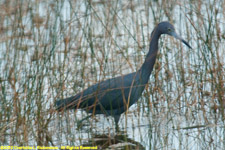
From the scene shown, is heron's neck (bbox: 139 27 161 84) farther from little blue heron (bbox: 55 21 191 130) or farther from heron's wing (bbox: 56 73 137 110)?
heron's wing (bbox: 56 73 137 110)

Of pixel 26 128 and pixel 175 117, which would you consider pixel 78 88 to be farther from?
pixel 26 128

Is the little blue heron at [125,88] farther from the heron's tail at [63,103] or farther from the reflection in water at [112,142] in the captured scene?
the reflection in water at [112,142]

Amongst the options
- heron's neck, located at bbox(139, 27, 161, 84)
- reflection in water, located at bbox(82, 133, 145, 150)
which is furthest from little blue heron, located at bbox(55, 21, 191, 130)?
reflection in water, located at bbox(82, 133, 145, 150)

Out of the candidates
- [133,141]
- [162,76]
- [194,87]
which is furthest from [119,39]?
[133,141]

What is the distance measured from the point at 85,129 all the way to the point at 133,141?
57 centimetres

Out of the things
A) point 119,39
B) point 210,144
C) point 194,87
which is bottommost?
point 210,144

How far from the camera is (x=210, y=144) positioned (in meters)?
3.62

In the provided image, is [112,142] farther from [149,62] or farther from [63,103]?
[149,62]

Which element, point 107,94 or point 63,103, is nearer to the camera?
point 63,103

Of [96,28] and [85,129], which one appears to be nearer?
[85,129]

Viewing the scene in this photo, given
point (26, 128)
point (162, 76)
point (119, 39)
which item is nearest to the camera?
point (26, 128)

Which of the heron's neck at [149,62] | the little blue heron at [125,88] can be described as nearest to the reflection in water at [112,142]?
the little blue heron at [125,88]

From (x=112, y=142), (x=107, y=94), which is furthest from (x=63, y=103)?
(x=112, y=142)

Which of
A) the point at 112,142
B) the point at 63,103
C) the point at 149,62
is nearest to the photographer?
the point at 112,142
